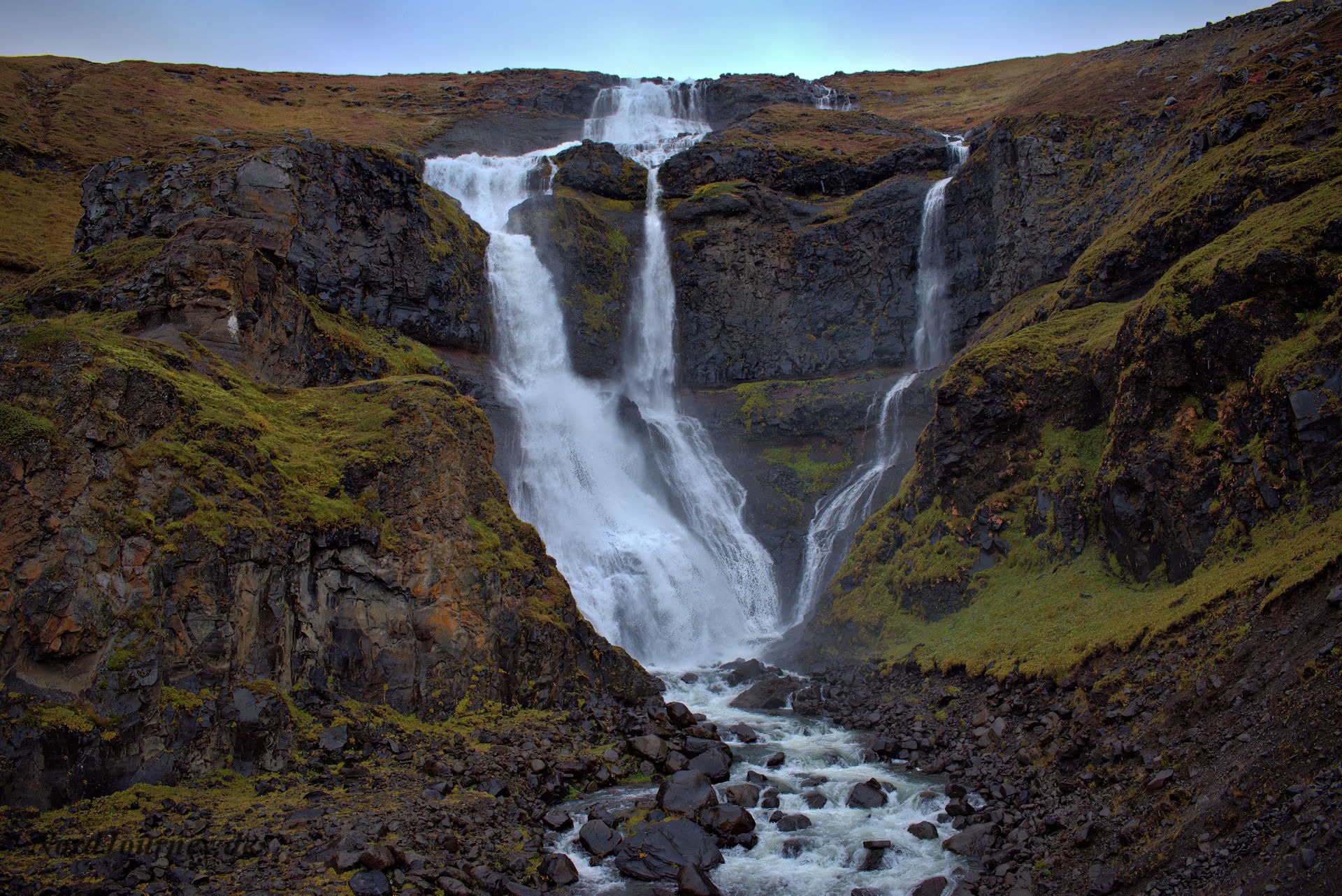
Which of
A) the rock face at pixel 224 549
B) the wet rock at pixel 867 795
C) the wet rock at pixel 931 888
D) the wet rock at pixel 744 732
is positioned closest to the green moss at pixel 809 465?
the wet rock at pixel 744 732

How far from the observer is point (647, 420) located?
37375mm

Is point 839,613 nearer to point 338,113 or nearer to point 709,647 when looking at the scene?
point 709,647

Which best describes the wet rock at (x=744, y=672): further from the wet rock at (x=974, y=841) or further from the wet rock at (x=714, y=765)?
the wet rock at (x=974, y=841)

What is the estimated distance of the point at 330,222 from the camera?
97.2 ft

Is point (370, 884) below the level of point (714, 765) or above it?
above

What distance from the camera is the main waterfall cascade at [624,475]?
27.1m

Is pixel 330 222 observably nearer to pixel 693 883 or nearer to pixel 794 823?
pixel 794 823

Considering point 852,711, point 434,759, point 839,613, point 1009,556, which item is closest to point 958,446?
point 1009,556

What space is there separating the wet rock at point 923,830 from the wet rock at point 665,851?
10.1 feet

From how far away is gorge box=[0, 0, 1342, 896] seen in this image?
30.7 ft

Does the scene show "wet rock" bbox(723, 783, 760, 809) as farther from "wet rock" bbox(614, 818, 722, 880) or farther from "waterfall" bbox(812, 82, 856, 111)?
"waterfall" bbox(812, 82, 856, 111)

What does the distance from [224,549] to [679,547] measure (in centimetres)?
2021

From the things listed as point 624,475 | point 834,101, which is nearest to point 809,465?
point 624,475

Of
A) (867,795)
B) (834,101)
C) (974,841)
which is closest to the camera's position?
(974,841)
